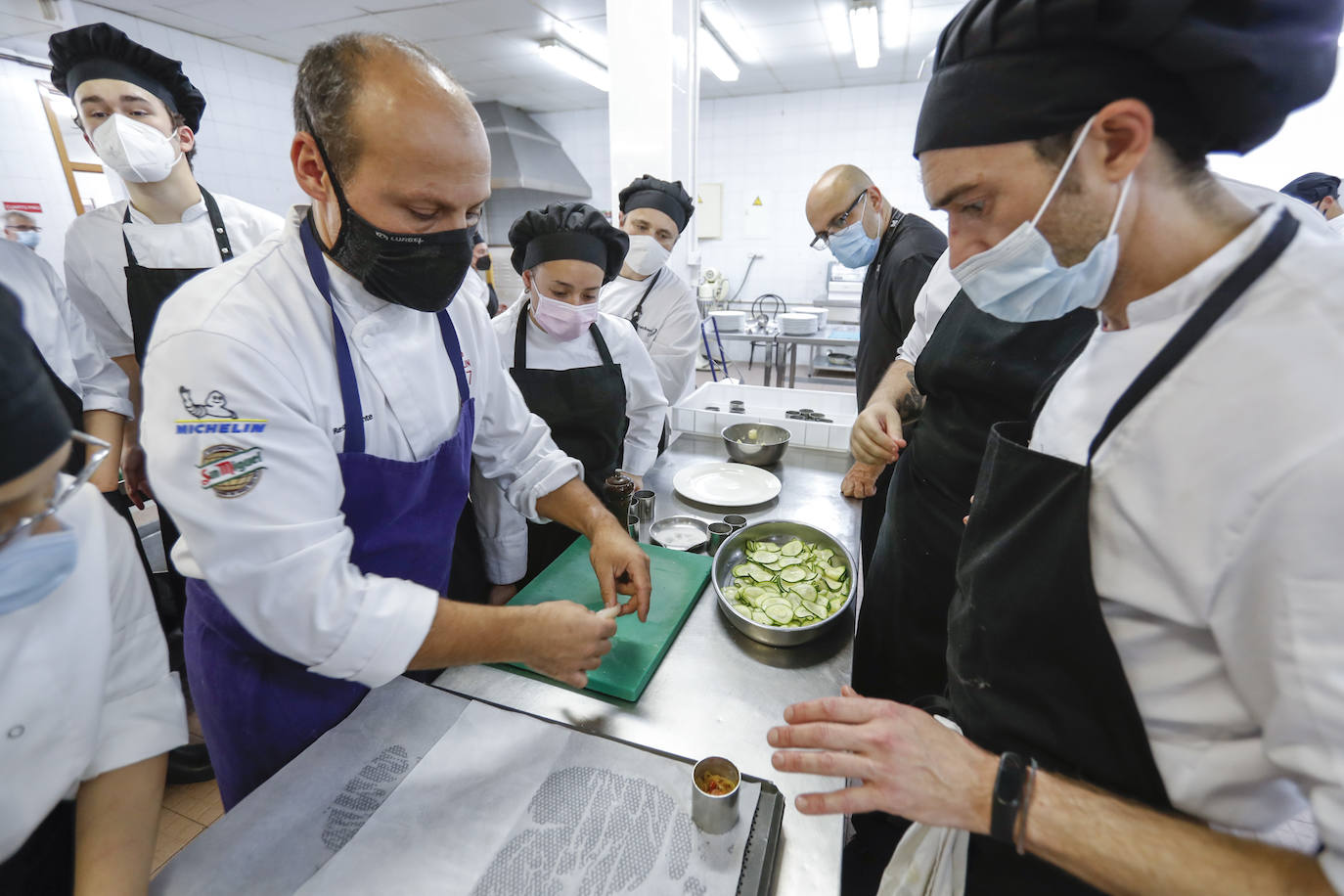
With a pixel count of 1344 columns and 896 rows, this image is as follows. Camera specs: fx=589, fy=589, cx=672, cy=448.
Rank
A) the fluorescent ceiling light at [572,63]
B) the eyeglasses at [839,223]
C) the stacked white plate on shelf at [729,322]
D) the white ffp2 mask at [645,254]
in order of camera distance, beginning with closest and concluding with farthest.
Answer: the eyeglasses at [839,223]
the white ffp2 mask at [645,254]
the fluorescent ceiling light at [572,63]
the stacked white plate on shelf at [729,322]

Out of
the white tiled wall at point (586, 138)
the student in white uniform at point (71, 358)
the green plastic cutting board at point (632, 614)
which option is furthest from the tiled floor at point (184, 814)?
the white tiled wall at point (586, 138)

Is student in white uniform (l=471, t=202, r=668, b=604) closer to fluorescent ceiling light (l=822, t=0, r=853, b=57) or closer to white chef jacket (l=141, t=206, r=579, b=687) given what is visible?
white chef jacket (l=141, t=206, r=579, b=687)

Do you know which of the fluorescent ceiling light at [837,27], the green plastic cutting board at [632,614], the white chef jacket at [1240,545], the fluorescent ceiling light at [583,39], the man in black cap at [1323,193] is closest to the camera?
the white chef jacket at [1240,545]

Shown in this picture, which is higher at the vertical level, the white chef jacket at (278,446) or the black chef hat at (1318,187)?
the black chef hat at (1318,187)

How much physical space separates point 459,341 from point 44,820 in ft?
3.53

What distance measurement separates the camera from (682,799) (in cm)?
94

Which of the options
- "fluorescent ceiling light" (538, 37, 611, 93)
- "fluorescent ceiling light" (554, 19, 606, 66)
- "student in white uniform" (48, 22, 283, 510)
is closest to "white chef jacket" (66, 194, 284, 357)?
"student in white uniform" (48, 22, 283, 510)

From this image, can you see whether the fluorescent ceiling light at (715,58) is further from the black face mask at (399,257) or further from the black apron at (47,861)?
the black apron at (47,861)

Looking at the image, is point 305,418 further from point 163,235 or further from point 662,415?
point 163,235

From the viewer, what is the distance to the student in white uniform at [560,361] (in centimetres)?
199

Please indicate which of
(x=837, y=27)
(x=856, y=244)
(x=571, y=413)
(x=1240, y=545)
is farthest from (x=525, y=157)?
(x=1240, y=545)

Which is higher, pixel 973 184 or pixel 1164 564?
pixel 973 184

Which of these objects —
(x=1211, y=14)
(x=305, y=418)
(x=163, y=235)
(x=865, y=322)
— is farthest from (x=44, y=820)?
(x=865, y=322)

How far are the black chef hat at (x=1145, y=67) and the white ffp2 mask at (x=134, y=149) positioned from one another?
2.71 metres
